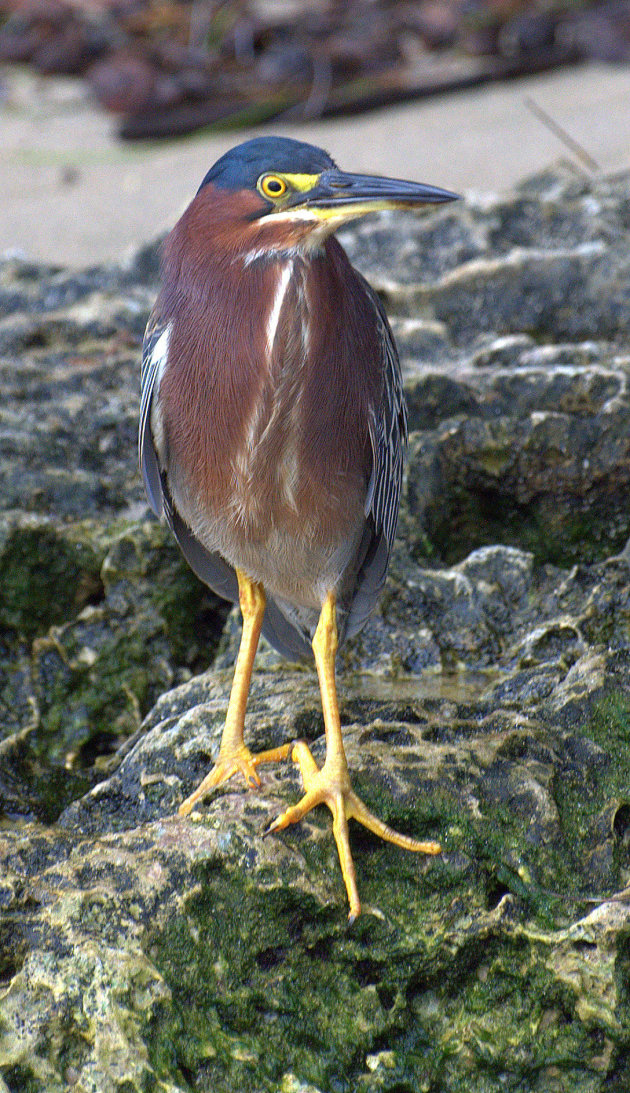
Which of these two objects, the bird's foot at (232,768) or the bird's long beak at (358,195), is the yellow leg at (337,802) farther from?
the bird's long beak at (358,195)

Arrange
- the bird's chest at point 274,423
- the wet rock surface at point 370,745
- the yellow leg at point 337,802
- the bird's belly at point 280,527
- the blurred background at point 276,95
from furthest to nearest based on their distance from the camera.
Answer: the blurred background at point 276,95
the bird's belly at point 280,527
the bird's chest at point 274,423
the yellow leg at point 337,802
the wet rock surface at point 370,745

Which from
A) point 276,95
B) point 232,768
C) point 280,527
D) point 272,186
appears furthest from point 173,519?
point 276,95

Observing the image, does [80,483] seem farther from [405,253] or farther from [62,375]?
[405,253]

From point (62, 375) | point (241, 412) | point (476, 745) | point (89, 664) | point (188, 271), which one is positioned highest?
Answer: point (188, 271)

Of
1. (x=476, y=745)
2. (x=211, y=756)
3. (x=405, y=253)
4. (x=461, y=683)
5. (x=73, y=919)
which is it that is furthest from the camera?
(x=405, y=253)

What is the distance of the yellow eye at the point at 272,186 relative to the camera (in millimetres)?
2242

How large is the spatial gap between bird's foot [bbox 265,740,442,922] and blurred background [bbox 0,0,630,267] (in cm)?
381

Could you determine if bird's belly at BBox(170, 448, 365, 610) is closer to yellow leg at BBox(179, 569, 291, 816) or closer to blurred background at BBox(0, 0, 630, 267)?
yellow leg at BBox(179, 569, 291, 816)

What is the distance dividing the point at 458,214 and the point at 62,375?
74.2 inches

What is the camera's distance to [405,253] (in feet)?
15.2

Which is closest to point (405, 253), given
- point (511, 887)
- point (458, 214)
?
point (458, 214)

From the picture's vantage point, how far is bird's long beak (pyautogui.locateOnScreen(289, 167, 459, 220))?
2.18 meters

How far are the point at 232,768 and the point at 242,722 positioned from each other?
155 millimetres

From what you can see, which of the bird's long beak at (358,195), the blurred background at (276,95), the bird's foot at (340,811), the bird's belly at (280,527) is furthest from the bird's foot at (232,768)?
the blurred background at (276,95)
